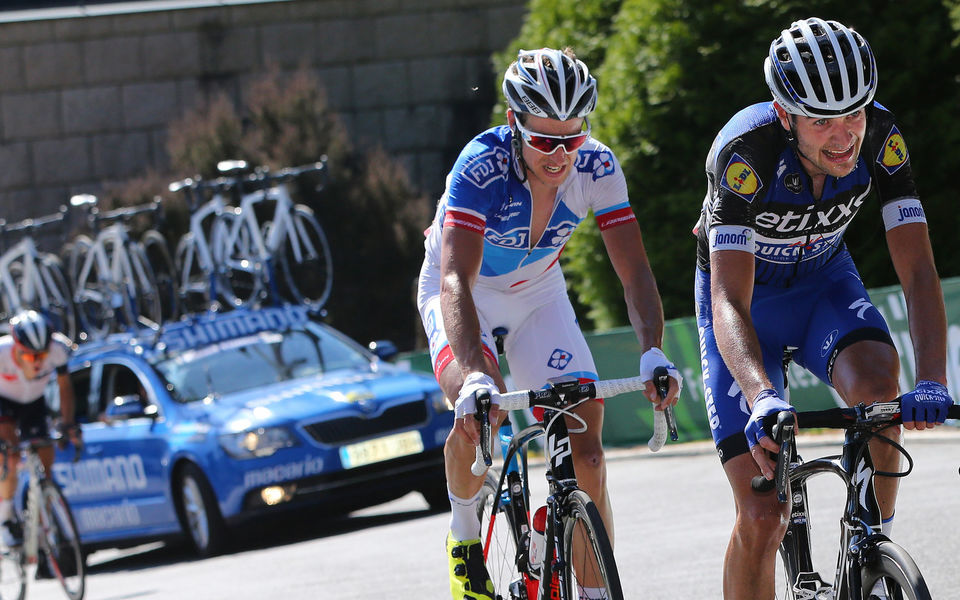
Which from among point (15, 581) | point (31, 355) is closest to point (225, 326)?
point (31, 355)

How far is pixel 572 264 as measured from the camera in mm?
17719

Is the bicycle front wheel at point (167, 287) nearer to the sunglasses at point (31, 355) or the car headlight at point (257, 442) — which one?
the sunglasses at point (31, 355)

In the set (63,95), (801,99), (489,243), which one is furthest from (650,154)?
(63,95)

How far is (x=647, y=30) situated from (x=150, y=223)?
14.2 meters

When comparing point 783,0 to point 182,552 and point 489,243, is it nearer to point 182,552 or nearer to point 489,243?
point 182,552

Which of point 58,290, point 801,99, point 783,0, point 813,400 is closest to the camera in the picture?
point 801,99

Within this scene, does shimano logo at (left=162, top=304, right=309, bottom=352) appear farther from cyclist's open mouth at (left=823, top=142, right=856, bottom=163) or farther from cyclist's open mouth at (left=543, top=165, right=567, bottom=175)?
cyclist's open mouth at (left=823, top=142, right=856, bottom=163)

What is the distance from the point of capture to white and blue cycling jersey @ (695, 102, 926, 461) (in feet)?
15.5

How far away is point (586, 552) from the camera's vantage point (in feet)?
16.3

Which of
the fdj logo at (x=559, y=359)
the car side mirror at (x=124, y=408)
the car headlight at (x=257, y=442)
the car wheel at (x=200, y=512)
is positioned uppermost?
the fdj logo at (x=559, y=359)

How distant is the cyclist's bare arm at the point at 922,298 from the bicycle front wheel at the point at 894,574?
0.53 metres

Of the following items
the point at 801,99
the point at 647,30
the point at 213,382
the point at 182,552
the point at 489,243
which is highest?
the point at 647,30

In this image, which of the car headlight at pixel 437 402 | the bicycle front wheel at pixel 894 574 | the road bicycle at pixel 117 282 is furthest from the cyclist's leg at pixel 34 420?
the bicycle front wheel at pixel 894 574

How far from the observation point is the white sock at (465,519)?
591 centimetres
